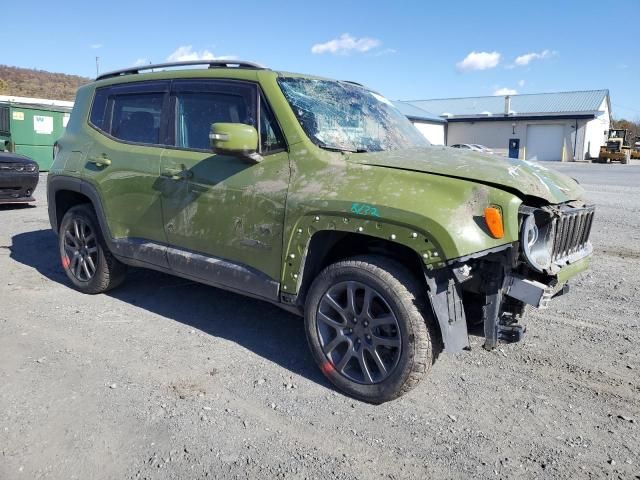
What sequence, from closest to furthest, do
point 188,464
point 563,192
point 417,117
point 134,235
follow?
point 188,464 < point 563,192 < point 134,235 < point 417,117

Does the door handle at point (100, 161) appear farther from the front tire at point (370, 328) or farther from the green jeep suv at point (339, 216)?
the front tire at point (370, 328)

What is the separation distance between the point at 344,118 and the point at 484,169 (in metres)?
1.23

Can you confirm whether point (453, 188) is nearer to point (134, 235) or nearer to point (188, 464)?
point (188, 464)

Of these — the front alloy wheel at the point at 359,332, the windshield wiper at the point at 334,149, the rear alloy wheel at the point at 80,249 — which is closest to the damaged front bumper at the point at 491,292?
the front alloy wheel at the point at 359,332

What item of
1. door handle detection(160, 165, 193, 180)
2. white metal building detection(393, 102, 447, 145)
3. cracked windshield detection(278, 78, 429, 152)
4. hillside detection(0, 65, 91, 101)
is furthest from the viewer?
hillside detection(0, 65, 91, 101)

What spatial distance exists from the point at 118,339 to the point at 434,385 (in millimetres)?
2494

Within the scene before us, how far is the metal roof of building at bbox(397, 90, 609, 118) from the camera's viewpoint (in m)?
48.8

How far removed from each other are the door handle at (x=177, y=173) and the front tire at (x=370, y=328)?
1408 millimetres

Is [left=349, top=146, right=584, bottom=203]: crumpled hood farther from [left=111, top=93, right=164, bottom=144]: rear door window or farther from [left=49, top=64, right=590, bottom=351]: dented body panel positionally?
[left=111, top=93, right=164, bottom=144]: rear door window

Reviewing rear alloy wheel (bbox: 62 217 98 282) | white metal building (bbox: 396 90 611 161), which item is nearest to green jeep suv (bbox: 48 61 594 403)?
rear alloy wheel (bbox: 62 217 98 282)

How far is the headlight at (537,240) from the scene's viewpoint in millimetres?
3086

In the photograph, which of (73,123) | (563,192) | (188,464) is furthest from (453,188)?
(73,123)

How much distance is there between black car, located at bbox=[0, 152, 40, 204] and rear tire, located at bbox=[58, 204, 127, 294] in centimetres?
586

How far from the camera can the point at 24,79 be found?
241ft
